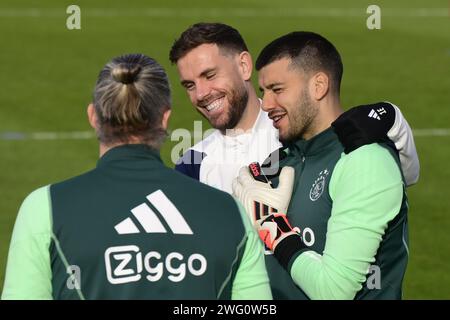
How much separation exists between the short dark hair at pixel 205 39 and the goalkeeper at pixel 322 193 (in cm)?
126

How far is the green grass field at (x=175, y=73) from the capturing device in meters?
11.9

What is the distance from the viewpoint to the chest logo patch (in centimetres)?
516

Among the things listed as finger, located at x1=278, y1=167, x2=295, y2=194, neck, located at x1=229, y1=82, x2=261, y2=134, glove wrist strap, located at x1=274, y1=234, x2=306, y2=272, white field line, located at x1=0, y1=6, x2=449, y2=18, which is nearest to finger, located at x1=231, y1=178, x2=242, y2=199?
finger, located at x1=278, y1=167, x2=295, y2=194

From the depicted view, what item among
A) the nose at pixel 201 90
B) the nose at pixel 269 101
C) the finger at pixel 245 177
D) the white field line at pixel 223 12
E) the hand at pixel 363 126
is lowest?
the finger at pixel 245 177

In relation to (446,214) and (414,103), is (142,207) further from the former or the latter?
(414,103)

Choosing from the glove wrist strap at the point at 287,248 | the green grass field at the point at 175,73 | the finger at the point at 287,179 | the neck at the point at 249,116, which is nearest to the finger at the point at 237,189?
the finger at the point at 287,179

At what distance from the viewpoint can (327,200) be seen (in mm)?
5105

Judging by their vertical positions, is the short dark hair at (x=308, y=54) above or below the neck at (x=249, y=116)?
above

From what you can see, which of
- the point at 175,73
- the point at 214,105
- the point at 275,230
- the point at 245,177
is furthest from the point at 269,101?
the point at 175,73

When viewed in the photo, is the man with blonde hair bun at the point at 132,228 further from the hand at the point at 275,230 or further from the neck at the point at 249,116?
the neck at the point at 249,116

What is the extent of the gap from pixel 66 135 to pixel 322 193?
10.1 meters

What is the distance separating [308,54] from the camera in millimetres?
5500

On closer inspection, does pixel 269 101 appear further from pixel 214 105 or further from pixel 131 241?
pixel 131 241

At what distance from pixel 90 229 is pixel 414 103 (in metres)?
13.2
